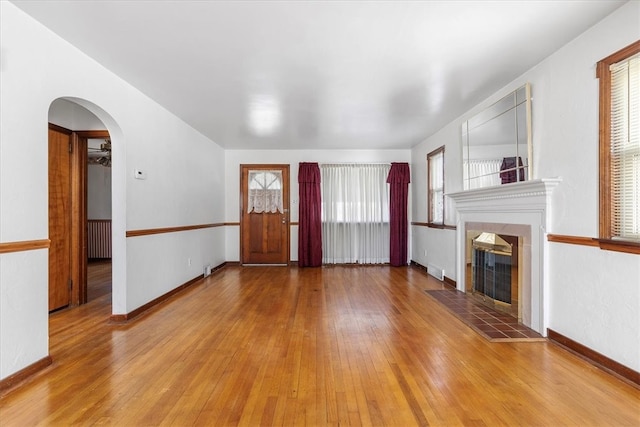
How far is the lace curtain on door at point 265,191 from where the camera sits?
6.44m

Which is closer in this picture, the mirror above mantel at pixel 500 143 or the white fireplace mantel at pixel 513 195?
the white fireplace mantel at pixel 513 195

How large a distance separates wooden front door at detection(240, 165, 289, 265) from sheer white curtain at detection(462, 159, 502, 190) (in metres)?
3.58

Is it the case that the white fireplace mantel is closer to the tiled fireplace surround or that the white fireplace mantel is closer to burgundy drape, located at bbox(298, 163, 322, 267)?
the tiled fireplace surround

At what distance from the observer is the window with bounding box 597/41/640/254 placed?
1.96 metres

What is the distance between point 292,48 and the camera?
242 centimetres

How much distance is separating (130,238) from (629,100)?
4.23 m

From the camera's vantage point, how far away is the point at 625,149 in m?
2.03

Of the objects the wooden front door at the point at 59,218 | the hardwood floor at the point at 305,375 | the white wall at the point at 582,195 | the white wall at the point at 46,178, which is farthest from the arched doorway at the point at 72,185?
the white wall at the point at 582,195

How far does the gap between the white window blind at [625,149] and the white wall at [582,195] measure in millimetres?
119

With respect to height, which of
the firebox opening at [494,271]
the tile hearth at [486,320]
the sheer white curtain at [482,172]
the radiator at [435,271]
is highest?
the sheer white curtain at [482,172]

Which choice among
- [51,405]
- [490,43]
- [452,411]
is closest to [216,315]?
[51,405]

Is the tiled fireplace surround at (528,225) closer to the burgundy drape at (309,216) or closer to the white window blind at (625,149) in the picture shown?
the white window blind at (625,149)

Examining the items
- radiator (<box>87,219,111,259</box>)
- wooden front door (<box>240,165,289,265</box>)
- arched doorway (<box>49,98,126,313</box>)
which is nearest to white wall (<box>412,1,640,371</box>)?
arched doorway (<box>49,98,126,313</box>)

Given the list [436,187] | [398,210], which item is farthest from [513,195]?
[398,210]
